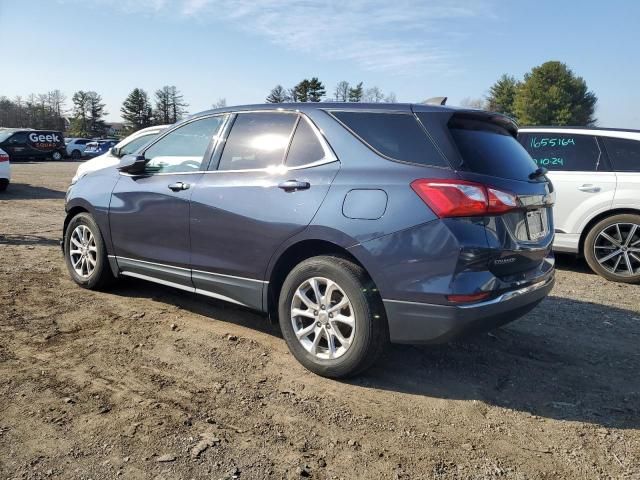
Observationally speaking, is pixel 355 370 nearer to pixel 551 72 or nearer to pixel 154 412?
pixel 154 412

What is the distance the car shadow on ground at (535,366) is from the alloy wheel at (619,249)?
145 centimetres

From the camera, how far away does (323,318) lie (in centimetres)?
344

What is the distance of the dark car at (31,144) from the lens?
3225 centimetres

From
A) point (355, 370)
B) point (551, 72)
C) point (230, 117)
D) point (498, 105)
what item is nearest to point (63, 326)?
point (230, 117)

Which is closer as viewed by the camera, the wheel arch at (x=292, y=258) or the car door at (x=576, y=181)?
the wheel arch at (x=292, y=258)

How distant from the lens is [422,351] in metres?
3.99

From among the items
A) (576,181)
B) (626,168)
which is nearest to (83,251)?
(576,181)

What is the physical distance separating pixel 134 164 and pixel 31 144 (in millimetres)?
33372

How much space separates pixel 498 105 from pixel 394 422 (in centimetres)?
7680

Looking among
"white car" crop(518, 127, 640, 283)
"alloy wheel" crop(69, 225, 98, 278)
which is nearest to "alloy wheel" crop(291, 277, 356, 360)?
"alloy wheel" crop(69, 225, 98, 278)

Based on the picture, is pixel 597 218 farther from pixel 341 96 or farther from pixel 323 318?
pixel 341 96

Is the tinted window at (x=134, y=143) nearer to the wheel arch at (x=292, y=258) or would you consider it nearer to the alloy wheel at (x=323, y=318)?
the wheel arch at (x=292, y=258)

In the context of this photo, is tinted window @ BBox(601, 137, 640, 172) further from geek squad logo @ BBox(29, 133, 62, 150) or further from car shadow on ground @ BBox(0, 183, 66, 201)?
geek squad logo @ BBox(29, 133, 62, 150)

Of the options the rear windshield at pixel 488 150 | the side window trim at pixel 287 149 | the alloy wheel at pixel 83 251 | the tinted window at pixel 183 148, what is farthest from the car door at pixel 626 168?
the alloy wheel at pixel 83 251
